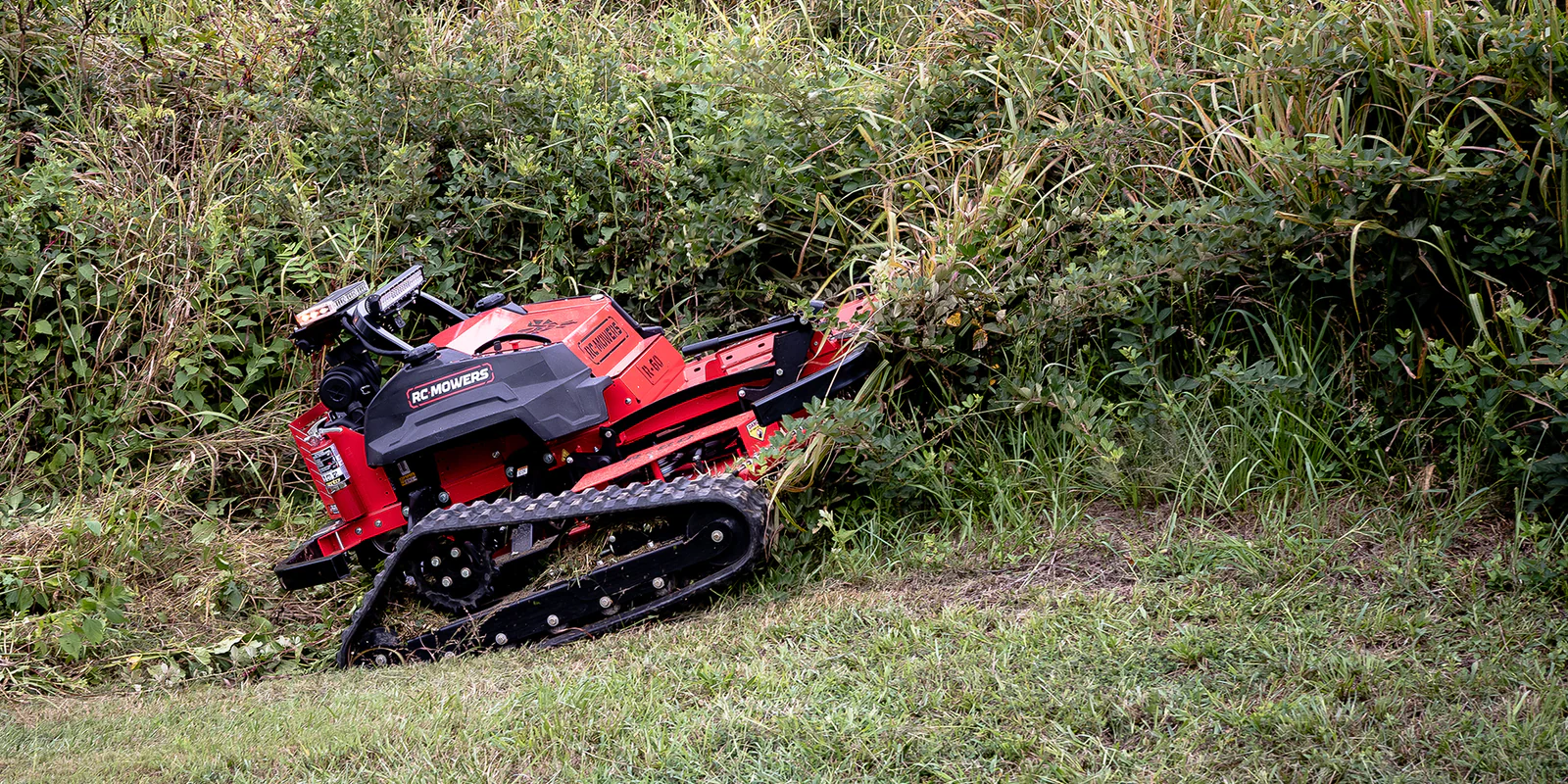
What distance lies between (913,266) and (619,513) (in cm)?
150

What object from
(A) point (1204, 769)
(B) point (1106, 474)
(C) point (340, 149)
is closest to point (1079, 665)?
(A) point (1204, 769)

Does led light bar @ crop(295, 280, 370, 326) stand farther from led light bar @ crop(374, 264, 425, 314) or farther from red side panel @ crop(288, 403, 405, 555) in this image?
red side panel @ crop(288, 403, 405, 555)

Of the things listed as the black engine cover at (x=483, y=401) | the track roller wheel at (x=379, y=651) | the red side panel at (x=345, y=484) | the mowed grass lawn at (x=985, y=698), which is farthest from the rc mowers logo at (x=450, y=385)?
the mowed grass lawn at (x=985, y=698)

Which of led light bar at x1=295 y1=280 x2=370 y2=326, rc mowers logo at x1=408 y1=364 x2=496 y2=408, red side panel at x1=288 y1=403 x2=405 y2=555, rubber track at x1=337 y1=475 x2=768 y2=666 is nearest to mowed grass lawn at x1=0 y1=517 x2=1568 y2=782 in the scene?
rubber track at x1=337 y1=475 x2=768 y2=666

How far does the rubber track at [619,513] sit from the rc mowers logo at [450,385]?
431mm

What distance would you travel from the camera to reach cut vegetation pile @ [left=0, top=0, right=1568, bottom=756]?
3.63 m

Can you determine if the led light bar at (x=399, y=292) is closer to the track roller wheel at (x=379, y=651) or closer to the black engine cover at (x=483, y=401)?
the black engine cover at (x=483, y=401)

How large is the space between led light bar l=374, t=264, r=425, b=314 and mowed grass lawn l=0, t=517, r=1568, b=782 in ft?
4.91

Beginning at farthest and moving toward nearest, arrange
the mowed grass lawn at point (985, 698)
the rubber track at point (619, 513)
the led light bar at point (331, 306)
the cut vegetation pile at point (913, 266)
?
the led light bar at point (331, 306) → the rubber track at point (619, 513) → the cut vegetation pile at point (913, 266) → the mowed grass lawn at point (985, 698)

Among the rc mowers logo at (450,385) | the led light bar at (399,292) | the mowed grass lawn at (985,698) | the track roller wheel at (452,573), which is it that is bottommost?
the mowed grass lawn at (985,698)

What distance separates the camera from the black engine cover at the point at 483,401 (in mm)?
4305

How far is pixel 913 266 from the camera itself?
451 centimetres

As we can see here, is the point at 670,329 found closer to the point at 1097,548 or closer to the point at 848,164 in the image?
the point at 848,164

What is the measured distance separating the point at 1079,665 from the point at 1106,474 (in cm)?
107
